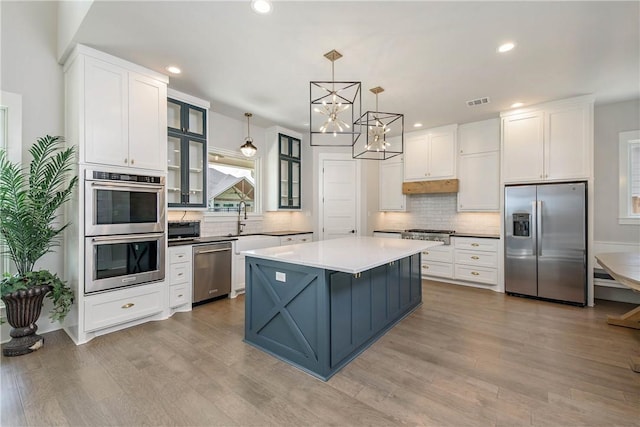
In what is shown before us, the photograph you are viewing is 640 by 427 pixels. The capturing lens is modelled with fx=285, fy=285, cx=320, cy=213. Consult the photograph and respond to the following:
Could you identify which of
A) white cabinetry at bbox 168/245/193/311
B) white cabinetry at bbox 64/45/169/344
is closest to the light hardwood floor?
white cabinetry at bbox 64/45/169/344

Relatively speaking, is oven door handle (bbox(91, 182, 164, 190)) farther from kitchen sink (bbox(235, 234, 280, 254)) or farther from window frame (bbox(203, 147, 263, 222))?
kitchen sink (bbox(235, 234, 280, 254))

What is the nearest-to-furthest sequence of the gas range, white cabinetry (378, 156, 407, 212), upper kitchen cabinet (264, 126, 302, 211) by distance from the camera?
the gas range → upper kitchen cabinet (264, 126, 302, 211) → white cabinetry (378, 156, 407, 212)

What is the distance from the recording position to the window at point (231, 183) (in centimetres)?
467

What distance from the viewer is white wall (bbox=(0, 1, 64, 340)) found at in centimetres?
284

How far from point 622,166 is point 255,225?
18.9 ft

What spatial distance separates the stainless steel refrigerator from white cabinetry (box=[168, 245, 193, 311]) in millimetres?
4680

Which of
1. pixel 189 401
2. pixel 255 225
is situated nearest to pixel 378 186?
pixel 255 225

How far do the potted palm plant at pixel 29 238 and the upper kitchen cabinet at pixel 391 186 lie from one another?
507cm

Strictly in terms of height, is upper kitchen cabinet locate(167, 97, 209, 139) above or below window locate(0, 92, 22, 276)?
above

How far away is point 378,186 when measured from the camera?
6.22 metres

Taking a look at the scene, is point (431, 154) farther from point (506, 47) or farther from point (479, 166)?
point (506, 47)

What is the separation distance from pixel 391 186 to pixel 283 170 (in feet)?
7.55

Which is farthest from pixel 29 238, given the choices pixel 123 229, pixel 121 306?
pixel 121 306

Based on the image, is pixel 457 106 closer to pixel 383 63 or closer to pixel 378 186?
pixel 383 63
